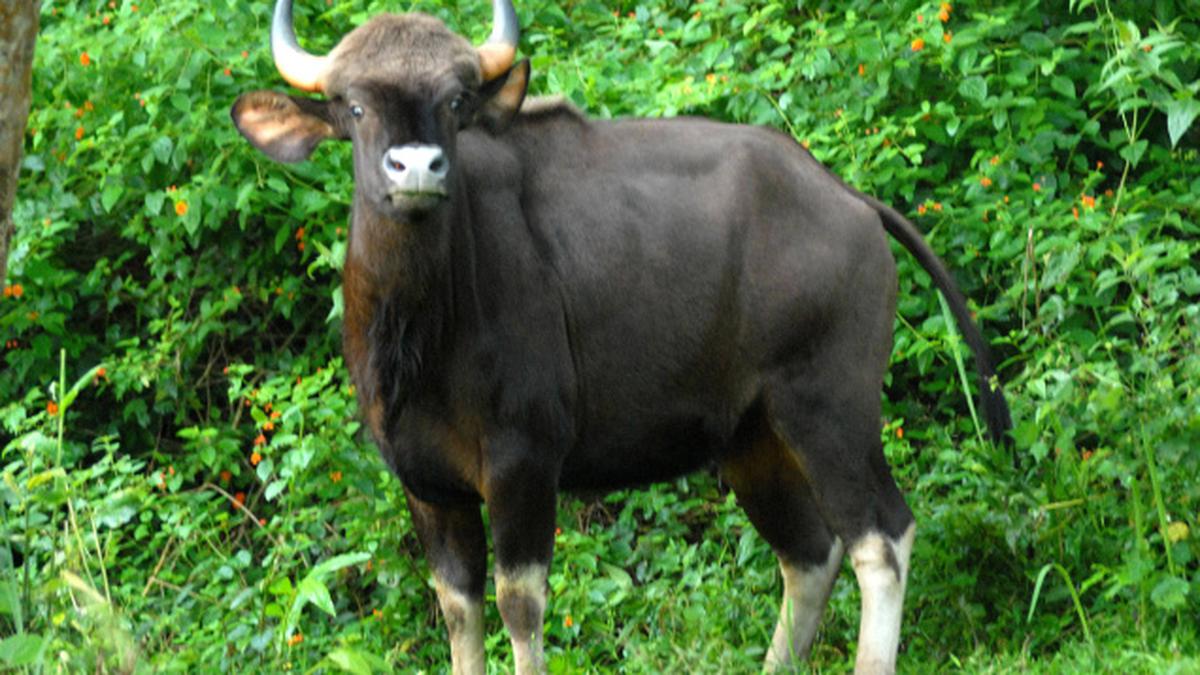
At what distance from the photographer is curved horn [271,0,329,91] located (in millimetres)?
5988

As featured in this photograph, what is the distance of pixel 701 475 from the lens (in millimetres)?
7992

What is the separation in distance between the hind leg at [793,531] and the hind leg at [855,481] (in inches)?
12.1

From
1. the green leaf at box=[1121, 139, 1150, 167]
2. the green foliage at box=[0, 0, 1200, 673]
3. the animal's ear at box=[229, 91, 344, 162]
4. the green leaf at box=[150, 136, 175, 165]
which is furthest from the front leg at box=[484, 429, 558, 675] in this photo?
the green leaf at box=[1121, 139, 1150, 167]

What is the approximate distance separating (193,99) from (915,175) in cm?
283

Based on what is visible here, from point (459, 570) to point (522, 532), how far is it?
0.41 m

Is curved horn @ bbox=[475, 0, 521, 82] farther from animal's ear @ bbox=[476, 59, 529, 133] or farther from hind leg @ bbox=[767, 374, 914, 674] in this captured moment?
hind leg @ bbox=[767, 374, 914, 674]

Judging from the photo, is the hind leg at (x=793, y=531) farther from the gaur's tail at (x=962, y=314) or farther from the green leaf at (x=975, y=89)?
the green leaf at (x=975, y=89)

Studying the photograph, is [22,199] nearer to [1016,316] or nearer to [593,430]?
[593,430]

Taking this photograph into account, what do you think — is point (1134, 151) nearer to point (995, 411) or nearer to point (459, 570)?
point (995, 411)

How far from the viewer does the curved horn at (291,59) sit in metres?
5.99

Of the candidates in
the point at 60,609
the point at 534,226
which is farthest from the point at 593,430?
the point at 60,609

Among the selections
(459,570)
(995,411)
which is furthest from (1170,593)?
(459,570)

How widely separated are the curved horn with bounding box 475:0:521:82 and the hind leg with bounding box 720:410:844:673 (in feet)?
5.15

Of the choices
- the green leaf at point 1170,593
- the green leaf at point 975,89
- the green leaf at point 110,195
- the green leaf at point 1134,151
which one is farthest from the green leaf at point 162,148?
the green leaf at point 1170,593
